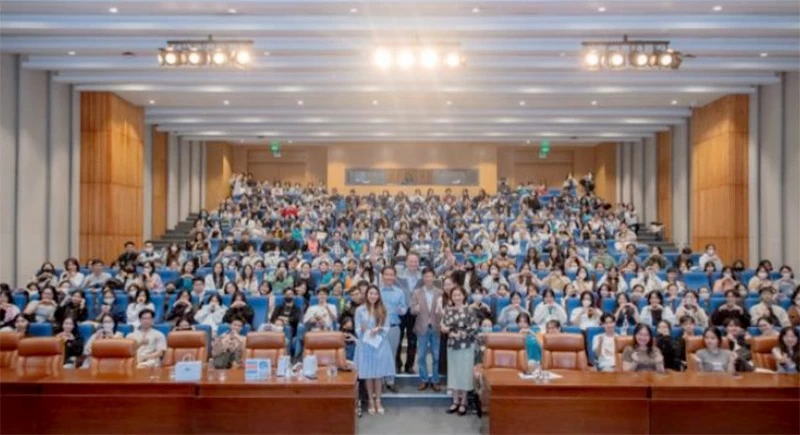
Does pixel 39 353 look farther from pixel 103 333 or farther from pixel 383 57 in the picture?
pixel 383 57

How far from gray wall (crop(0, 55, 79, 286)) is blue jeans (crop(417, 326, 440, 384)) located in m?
7.21

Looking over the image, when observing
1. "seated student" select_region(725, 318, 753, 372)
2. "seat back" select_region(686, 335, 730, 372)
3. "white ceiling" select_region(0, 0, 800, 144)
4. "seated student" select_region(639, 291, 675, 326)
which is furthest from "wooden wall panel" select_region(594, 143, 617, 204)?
"seat back" select_region(686, 335, 730, 372)

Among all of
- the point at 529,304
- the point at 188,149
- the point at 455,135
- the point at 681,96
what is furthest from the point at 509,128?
the point at 529,304

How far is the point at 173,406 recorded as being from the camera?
575 centimetres

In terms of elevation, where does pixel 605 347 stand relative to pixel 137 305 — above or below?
below

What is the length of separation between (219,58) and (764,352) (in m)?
7.42

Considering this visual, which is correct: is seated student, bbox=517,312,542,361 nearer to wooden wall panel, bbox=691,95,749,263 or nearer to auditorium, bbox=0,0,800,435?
auditorium, bbox=0,0,800,435

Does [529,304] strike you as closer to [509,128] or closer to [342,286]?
[342,286]

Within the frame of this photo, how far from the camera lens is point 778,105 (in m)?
13.1

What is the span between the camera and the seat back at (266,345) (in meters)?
7.09

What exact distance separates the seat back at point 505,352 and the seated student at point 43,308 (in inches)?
216

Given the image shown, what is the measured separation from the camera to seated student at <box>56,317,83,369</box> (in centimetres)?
797

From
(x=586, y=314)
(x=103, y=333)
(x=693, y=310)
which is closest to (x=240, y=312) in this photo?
(x=103, y=333)

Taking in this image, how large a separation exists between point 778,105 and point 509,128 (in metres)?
7.14
